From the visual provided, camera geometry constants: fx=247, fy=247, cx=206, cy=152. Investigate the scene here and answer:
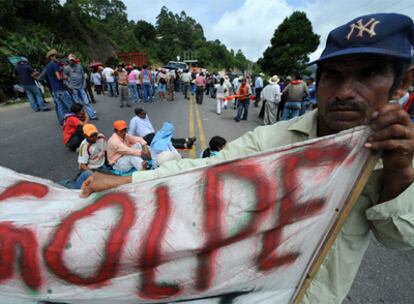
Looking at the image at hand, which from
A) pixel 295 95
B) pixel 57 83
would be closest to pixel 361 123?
pixel 295 95

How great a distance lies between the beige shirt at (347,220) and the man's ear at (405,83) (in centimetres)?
33

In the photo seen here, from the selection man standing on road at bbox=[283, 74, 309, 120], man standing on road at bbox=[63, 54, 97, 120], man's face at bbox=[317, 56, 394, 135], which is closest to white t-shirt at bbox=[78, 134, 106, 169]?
man's face at bbox=[317, 56, 394, 135]

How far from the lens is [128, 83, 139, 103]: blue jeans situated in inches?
521

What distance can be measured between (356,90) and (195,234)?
90 cm

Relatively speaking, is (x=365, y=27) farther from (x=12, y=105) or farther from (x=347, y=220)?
(x=12, y=105)

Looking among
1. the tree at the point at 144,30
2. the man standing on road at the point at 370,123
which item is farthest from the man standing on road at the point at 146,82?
the tree at the point at 144,30

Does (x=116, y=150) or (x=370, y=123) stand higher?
(x=370, y=123)

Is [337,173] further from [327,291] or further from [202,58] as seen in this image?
[202,58]

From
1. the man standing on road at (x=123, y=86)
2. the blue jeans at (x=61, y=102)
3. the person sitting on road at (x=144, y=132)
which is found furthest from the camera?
the man standing on road at (x=123, y=86)

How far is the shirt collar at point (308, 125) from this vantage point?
1241mm

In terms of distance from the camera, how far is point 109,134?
705 cm

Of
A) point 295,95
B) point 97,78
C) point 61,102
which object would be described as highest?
point 97,78

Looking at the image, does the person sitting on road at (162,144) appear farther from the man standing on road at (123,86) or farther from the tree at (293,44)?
the tree at (293,44)

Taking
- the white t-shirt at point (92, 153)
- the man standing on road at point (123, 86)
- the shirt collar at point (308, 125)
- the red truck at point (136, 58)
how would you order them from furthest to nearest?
the red truck at point (136, 58) → the man standing on road at point (123, 86) → the white t-shirt at point (92, 153) → the shirt collar at point (308, 125)
